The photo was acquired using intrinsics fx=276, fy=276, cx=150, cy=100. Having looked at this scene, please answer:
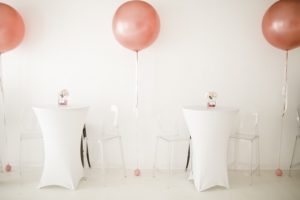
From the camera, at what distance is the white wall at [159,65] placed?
336cm

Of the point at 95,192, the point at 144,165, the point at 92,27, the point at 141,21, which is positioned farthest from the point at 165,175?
the point at 92,27

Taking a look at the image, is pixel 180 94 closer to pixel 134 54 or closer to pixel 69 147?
pixel 134 54

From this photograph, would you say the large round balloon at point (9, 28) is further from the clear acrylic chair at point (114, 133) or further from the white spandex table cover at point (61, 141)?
the clear acrylic chair at point (114, 133)

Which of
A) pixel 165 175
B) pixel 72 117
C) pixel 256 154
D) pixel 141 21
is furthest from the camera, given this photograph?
pixel 256 154

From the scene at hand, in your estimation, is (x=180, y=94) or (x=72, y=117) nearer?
(x=72, y=117)

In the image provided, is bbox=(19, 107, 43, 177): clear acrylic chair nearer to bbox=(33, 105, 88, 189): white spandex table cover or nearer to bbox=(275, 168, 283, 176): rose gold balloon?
bbox=(33, 105, 88, 189): white spandex table cover

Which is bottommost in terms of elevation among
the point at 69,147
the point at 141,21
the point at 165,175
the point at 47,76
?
the point at 165,175

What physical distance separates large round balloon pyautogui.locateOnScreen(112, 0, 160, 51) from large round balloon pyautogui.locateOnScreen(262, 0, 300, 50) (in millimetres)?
1206

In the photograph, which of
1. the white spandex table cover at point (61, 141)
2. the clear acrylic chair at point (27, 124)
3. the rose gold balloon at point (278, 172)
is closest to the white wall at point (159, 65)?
the clear acrylic chair at point (27, 124)

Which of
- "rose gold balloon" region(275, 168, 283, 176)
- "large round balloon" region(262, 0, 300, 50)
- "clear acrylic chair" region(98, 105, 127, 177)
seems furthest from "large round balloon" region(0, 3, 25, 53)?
"rose gold balloon" region(275, 168, 283, 176)

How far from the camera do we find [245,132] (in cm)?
342

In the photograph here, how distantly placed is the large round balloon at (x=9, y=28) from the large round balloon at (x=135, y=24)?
1067mm

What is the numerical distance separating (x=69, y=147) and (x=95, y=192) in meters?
0.51

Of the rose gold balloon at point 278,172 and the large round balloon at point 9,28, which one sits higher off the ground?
the large round balloon at point 9,28
